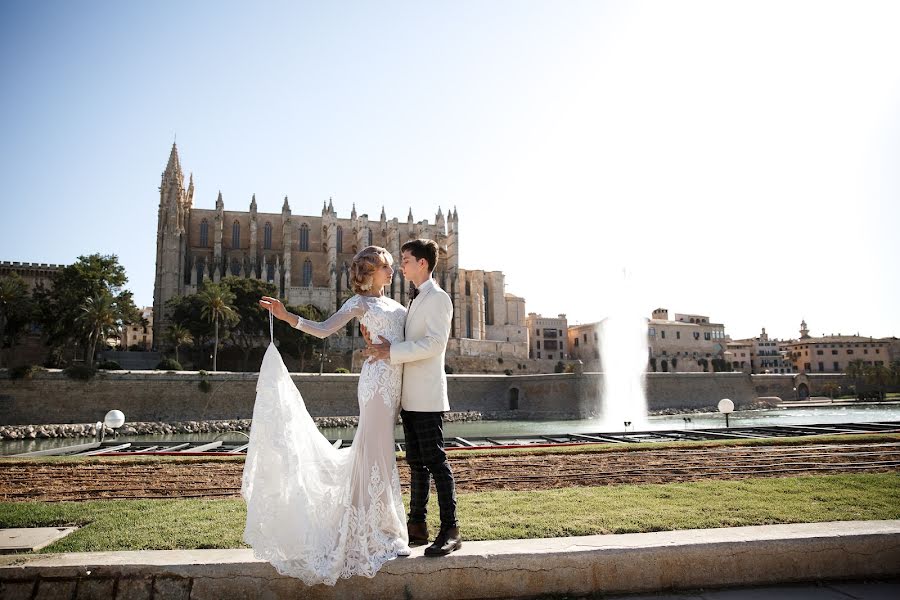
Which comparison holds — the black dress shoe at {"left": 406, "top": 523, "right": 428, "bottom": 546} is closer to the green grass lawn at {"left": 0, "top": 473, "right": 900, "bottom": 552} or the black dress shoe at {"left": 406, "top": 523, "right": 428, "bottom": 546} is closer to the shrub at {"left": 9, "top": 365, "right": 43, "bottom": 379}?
the green grass lawn at {"left": 0, "top": 473, "right": 900, "bottom": 552}

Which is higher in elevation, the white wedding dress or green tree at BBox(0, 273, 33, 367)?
green tree at BBox(0, 273, 33, 367)

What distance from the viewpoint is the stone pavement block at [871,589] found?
10.1ft

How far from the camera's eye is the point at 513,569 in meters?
3.15

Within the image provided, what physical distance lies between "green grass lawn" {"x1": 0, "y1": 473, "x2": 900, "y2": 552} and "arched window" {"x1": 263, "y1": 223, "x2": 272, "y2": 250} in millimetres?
62176

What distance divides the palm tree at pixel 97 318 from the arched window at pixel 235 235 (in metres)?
25.1

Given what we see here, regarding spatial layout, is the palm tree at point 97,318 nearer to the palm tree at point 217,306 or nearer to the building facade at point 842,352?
the palm tree at point 217,306

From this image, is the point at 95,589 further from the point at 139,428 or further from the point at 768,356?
the point at 768,356

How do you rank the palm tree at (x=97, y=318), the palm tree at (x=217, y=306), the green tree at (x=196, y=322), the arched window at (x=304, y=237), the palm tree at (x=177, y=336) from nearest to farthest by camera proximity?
the palm tree at (x=97, y=318)
the palm tree at (x=217, y=306)
the palm tree at (x=177, y=336)
the green tree at (x=196, y=322)
the arched window at (x=304, y=237)

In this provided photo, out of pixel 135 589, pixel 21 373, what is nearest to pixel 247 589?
pixel 135 589

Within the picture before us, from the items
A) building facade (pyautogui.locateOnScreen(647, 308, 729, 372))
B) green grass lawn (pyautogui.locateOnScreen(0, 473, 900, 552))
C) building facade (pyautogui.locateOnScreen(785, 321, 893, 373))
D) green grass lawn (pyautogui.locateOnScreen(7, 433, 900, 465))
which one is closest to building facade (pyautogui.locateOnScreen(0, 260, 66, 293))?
green grass lawn (pyautogui.locateOnScreen(7, 433, 900, 465))

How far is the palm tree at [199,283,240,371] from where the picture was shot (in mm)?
42312

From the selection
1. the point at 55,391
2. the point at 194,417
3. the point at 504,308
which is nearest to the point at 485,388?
the point at 194,417

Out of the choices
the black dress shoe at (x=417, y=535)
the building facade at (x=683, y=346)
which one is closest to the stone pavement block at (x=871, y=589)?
the black dress shoe at (x=417, y=535)

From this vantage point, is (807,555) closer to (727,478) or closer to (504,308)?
(727,478)
